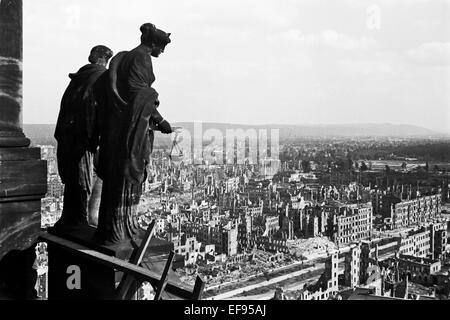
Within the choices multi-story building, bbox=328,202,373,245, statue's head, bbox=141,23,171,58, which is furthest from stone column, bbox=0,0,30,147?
multi-story building, bbox=328,202,373,245

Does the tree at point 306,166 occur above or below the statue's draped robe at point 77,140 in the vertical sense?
below

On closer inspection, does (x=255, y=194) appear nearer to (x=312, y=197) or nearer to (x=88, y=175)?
(x=312, y=197)

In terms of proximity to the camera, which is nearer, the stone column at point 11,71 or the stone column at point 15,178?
the stone column at point 15,178

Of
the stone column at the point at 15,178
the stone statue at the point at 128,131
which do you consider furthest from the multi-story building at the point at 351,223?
the stone statue at the point at 128,131

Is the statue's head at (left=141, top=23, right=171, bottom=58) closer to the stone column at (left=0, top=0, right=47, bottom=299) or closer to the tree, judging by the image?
the stone column at (left=0, top=0, right=47, bottom=299)

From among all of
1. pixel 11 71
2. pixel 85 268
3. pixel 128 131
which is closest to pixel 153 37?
pixel 128 131

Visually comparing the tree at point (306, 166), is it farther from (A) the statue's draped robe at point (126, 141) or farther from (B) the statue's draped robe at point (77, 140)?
(A) the statue's draped robe at point (126, 141)
